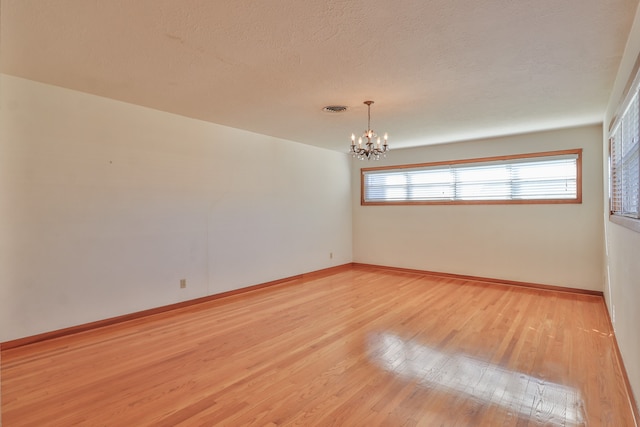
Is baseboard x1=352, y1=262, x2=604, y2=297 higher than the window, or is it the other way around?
the window

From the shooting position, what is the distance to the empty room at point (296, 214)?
82.6 inches

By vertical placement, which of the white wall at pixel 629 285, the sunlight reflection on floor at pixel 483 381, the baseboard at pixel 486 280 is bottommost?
the sunlight reflection on floor at pixel 483 381

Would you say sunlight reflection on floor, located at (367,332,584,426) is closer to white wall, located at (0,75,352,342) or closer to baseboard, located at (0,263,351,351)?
baseboard, located at (0,263,351,351)

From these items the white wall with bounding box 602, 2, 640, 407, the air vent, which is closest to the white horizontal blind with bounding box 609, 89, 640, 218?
the white wall with bounding box 602, 2, 640, 407

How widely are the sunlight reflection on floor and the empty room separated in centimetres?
2

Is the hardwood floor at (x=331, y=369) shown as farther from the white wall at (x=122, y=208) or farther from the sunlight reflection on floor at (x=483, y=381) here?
the white wall at (x=122, y=208)

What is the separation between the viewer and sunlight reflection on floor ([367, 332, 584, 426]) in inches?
82.3

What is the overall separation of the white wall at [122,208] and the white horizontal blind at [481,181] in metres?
2.15

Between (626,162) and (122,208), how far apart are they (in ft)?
15.4

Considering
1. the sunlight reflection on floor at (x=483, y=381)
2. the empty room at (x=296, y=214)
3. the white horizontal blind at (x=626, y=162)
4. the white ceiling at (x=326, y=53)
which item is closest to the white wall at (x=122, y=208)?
the empty room at (x=296, y=214)

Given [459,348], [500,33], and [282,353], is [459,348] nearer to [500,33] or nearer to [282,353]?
[282,353]

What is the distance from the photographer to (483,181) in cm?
569

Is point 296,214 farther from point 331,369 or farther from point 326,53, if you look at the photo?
point 326,53

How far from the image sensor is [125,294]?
12.3 feet
